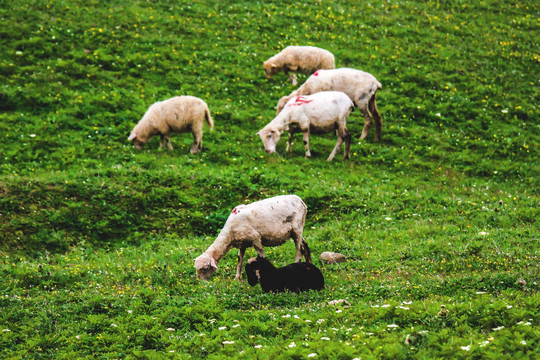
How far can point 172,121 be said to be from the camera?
18.8 m

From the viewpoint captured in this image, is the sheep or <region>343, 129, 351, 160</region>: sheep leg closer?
the sheep

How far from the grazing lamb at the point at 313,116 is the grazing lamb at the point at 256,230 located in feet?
24.7

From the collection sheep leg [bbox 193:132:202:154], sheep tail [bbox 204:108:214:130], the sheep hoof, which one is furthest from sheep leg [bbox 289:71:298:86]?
the sheep hoof

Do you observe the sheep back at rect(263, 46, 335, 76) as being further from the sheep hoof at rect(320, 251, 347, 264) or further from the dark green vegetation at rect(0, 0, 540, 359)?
the sheep hoof at rect(320, 251, 347, 264)

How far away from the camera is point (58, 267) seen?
11.8 m

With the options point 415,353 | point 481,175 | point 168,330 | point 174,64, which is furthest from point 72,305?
point 174,64

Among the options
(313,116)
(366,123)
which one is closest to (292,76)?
(366,123)

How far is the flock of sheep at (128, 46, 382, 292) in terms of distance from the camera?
11047 mm

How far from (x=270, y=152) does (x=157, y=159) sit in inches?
156

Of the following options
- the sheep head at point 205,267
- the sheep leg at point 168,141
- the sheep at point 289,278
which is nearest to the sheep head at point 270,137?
the sheep leg at point 168,141

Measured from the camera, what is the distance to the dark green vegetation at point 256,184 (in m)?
8.07

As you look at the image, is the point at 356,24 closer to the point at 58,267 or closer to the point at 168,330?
the point at 58,267

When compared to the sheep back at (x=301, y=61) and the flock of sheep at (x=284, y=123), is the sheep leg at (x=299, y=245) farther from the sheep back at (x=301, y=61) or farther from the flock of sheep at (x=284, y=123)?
the sheep back at (x=301, y=61)

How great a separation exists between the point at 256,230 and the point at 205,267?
4.28ft
